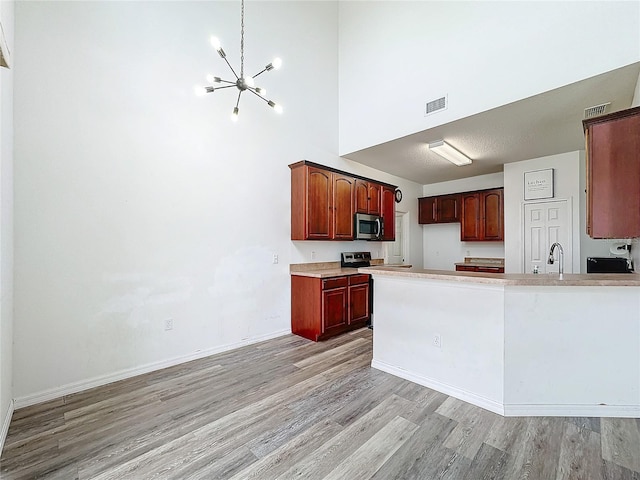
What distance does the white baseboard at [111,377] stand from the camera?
7.94 ft

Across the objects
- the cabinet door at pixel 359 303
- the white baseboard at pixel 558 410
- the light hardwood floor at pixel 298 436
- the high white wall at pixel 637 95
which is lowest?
the light hardwood floor at pixel 298 436

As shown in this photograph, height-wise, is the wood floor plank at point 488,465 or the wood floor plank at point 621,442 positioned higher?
the wood floor plank at point 621,442

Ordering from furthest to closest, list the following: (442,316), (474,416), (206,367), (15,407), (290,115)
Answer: (290,115), (206,367), (442,316), (15,407), (474,416)

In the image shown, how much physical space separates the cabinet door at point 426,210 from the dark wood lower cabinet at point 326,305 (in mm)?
3270

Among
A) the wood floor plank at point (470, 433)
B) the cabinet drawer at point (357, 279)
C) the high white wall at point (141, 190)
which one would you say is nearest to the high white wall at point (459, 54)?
the high white wall at point (141, 190)

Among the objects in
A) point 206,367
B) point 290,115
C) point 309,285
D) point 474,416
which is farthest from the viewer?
point 290,115

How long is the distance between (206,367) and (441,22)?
497cm

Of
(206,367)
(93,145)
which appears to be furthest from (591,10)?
(206,367)

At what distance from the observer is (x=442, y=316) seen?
2.58m

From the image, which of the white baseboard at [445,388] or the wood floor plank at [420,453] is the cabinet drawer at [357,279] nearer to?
the white baseboard at [445,388]

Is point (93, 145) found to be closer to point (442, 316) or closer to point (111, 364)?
point (111, 364)

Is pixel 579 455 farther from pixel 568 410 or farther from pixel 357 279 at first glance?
pixel 357 279

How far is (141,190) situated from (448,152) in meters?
4.29

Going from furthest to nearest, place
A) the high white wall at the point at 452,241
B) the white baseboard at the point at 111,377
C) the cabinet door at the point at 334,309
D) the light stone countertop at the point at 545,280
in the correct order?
the high white wall at the point at 452,241 → the cabinet door at the point at 334,309 → the white baseboard at the point at 111,377 → the light stone countertop at the point at 545,280
